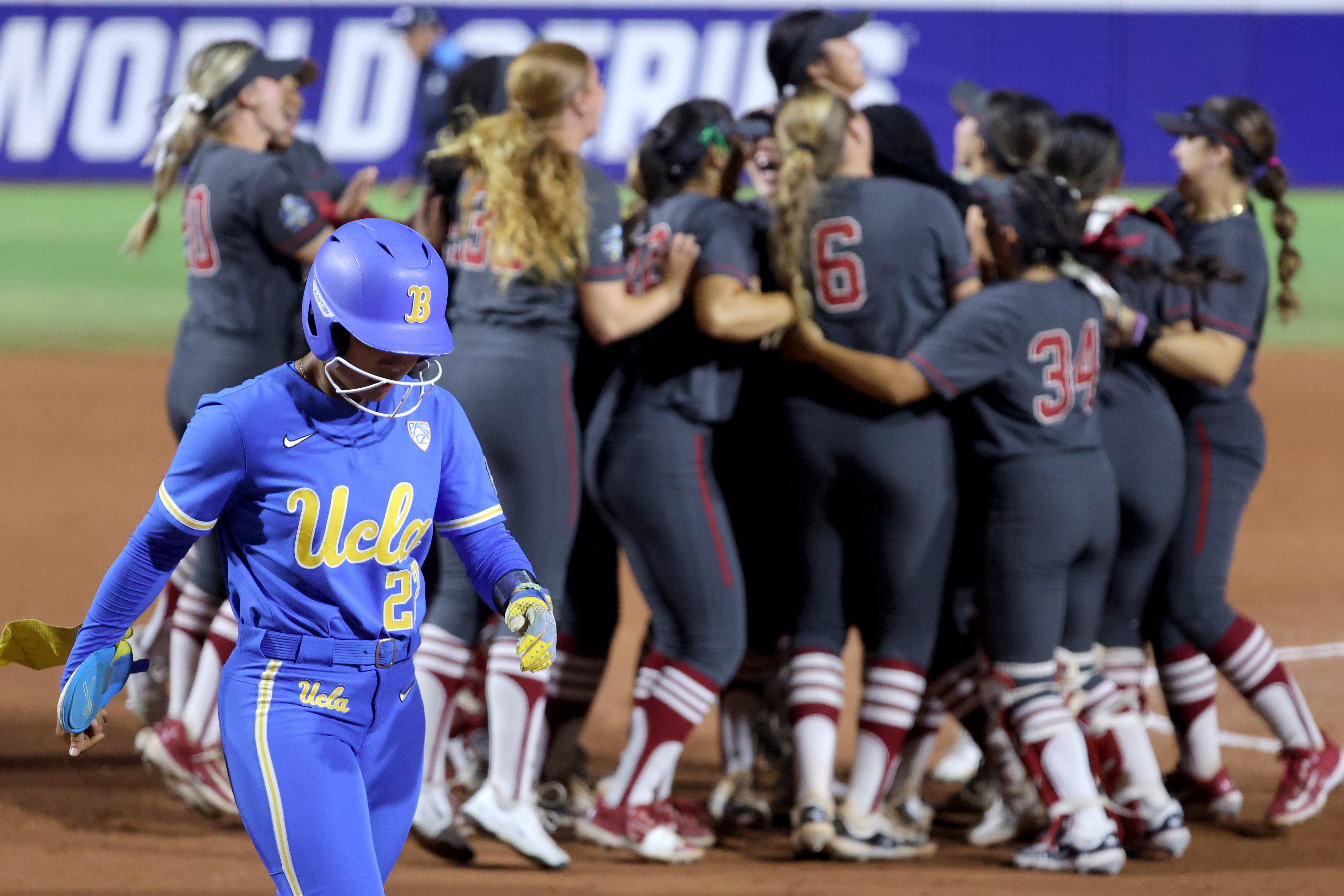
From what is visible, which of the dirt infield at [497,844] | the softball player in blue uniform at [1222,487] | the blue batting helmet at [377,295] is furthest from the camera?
the softball player in blue uniform at [1222,487]

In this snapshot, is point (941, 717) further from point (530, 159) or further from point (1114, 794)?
point (530, 159)

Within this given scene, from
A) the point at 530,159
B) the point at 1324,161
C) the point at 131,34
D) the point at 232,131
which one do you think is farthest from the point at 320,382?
the point at 1324,161

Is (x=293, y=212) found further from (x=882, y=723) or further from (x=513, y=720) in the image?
(x=882, y=723)

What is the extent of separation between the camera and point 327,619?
2.72 metres

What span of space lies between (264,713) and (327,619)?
7.3 inches

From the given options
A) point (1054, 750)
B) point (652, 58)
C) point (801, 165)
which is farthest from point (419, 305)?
point (652, 58)

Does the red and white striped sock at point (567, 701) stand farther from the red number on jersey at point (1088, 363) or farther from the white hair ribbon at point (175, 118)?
the white hair ribbon at point (175, 118)

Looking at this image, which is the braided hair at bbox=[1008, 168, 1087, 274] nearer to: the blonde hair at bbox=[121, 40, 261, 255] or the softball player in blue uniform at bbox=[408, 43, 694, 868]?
the softball player in blue uniform at bbox=[408, 43, 694, 868]

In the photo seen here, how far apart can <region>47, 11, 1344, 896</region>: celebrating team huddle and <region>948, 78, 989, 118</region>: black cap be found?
969mm

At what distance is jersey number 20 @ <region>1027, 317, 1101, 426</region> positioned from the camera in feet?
13.9

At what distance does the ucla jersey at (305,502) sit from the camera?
2658mm

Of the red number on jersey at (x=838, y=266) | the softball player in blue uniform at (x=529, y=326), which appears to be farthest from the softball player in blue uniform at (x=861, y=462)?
the softball player in blue uniform at (x=529, y=326)

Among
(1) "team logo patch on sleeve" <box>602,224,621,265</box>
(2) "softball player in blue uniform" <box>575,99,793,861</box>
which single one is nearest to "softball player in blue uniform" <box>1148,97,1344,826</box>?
(2) "softball player in blue uniform" <box>575,99,793,861</box>

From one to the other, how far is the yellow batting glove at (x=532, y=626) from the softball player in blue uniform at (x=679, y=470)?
1.52 meters
